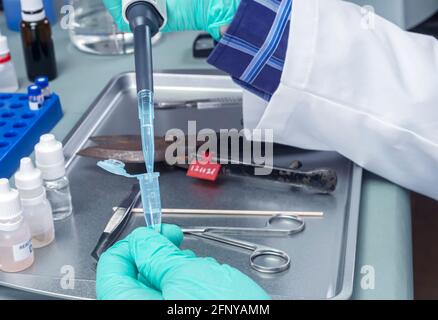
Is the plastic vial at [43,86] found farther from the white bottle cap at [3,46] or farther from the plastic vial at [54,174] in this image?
the plastic vial at [54,174]

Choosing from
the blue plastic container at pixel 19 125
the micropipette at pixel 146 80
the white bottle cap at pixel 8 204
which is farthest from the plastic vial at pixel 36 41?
the white bottle cap at pixel 8 204

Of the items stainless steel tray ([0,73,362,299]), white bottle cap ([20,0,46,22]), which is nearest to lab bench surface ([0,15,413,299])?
stainless steel tray ([0,73,362,299])

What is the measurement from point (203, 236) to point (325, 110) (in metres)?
0.24

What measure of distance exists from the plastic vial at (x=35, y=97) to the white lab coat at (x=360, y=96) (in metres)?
0.36

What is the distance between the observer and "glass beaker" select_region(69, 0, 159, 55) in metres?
1.30

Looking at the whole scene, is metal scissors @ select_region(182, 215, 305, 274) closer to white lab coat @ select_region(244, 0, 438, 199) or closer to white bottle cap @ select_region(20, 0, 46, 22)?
white lab coat @ select_region(244, 0, 438, 199)

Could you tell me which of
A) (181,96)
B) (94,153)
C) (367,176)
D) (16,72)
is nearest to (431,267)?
(367,176)

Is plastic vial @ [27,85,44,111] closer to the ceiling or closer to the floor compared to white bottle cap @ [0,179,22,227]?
closer to the ceiling

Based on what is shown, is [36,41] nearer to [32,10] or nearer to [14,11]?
[32,10]

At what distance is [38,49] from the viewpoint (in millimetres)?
1160

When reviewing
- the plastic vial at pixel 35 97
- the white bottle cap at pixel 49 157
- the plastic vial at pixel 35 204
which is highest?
the plastic vial at pixel 35 97

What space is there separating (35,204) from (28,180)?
3cm

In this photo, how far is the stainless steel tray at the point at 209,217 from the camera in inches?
29.0

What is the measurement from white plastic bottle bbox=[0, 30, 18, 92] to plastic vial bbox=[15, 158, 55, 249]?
0.40 metres
